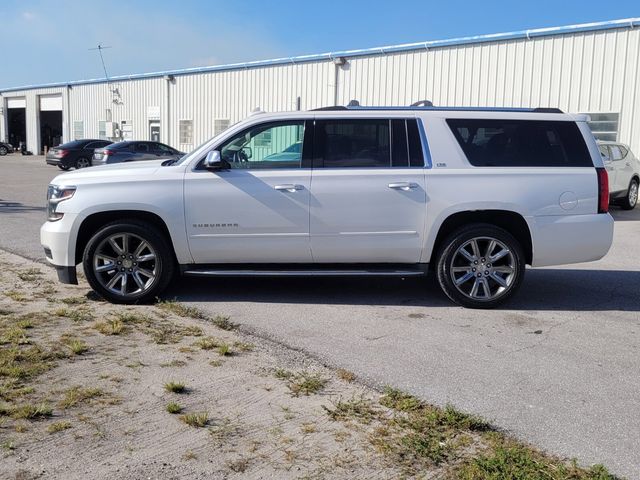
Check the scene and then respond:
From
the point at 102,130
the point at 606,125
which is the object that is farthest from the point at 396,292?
the point at 102,130

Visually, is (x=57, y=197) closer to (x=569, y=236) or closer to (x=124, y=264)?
(x=124, y=264)

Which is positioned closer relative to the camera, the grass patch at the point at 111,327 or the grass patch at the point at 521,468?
the grass patch at the point at 521,468

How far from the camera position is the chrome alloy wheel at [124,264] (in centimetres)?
659

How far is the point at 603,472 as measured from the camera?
11.0 feet

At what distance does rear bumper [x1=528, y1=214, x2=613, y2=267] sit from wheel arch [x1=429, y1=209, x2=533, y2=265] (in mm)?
95

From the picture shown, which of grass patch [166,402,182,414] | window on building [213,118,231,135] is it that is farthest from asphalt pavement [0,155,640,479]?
window on building [213,118,231,135]

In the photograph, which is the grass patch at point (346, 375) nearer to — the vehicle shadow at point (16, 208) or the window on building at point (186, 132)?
the vehicle shadow at point (16, 208)

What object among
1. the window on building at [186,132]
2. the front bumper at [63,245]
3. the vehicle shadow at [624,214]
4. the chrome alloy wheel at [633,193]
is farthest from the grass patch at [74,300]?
the window on building at [186,132]

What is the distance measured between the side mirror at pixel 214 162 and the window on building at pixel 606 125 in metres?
14.6

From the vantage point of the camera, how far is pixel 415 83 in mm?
22688

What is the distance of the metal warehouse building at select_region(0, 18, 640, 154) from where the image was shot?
60.2ft

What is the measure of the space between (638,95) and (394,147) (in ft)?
45.9

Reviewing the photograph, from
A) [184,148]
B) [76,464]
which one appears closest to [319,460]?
[76,464]

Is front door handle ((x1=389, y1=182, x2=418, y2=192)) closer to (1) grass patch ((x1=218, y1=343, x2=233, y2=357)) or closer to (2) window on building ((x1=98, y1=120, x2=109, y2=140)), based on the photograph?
(1) grass patch ((x1=218, y1=343, x2=233, y2=357))
